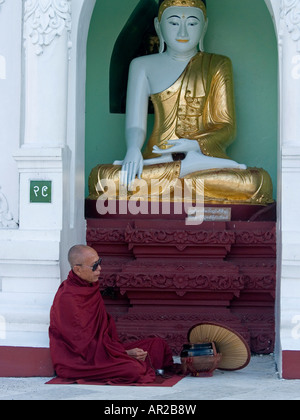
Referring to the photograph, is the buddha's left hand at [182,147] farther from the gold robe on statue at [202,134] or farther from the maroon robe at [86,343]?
the maroon robe at [86,343]

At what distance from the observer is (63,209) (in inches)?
249

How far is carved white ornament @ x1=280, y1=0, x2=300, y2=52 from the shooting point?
6.07 m

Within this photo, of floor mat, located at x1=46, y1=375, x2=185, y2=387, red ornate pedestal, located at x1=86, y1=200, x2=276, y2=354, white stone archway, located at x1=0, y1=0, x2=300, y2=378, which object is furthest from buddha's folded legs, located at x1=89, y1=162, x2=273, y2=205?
floor mat, located at x1=46, y1=375, x2=185, y2=387

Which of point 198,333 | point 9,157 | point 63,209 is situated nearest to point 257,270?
point 198,333

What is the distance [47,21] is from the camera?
20.8ft

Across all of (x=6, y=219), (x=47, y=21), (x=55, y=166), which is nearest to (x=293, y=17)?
(x=47, y=21)

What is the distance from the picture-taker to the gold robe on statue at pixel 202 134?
732 centimetres

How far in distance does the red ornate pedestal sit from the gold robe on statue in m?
0.43

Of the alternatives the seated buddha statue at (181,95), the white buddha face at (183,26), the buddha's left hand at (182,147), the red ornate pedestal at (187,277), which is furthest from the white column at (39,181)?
the white buddha face at (183,26)

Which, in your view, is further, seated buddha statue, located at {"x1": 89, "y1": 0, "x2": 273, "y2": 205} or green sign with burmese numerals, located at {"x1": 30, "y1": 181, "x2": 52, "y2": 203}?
seated buddha statue, located at {"x1": 89, "y1": 0, "x2": 273, "y2": 205}

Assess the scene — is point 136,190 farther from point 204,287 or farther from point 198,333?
point 198,333

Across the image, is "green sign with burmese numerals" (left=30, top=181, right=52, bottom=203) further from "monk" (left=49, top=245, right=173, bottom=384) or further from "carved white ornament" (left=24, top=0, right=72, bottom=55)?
"carved white ornament" (left=24, top=0, right=72, bottom=55)

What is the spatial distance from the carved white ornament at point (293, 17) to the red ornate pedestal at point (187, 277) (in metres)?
1.46

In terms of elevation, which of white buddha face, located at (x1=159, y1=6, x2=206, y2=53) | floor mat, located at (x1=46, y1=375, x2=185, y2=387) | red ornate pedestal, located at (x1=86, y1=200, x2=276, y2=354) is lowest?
floor mat, located at (x1=46, y1=375, x2=185, y2=387)
